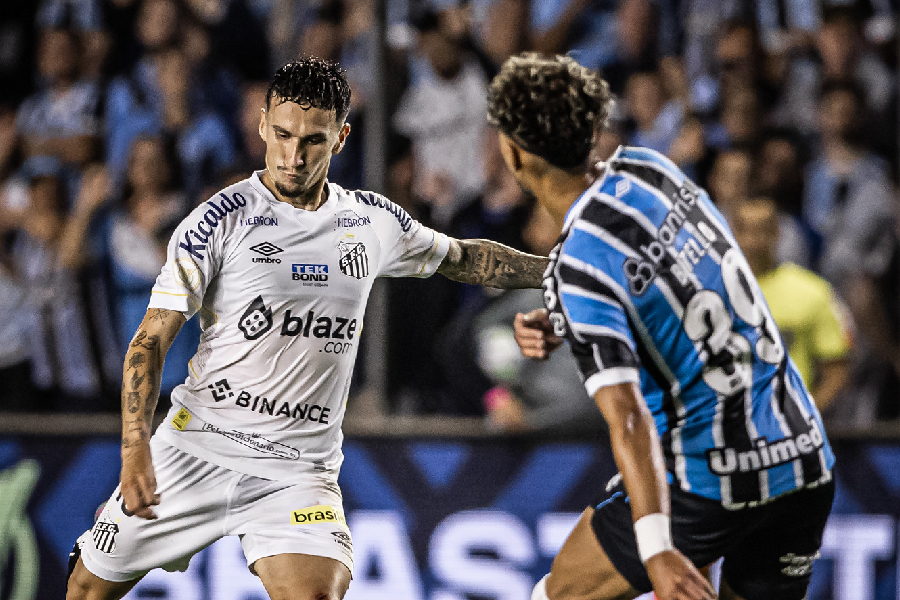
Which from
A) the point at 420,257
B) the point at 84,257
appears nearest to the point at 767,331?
the point at 420,257

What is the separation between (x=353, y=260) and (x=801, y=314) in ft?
9.10

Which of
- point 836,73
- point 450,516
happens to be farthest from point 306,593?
point 836,73

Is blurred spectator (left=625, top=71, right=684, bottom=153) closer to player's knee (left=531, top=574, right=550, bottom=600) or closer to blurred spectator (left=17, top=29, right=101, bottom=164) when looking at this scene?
blurred spectator (left=17, top=29, right=101, bottom=164)

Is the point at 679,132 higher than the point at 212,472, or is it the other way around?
A: the point at 679,132

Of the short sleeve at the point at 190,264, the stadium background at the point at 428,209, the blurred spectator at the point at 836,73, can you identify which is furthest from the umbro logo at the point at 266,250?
the blurred spectator at the point at 836,73

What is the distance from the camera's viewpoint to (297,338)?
12.1 feet

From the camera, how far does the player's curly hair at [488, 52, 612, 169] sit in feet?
9.53

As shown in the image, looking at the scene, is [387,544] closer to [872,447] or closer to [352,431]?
[352,431]

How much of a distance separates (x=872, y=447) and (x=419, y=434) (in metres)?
2.26

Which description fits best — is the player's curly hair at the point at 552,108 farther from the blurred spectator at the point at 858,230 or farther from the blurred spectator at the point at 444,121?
the blurred spectator at the point at 858,230

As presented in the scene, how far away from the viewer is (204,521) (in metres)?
3.69

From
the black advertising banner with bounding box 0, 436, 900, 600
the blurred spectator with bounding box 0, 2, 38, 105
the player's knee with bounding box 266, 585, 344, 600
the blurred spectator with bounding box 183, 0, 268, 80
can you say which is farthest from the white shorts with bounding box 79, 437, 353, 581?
the blurred spectator with bounding box 0, 2, 38, 105

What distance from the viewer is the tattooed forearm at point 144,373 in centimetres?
333

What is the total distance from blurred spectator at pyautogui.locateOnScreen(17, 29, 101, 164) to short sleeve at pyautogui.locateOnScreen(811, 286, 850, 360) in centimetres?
430
